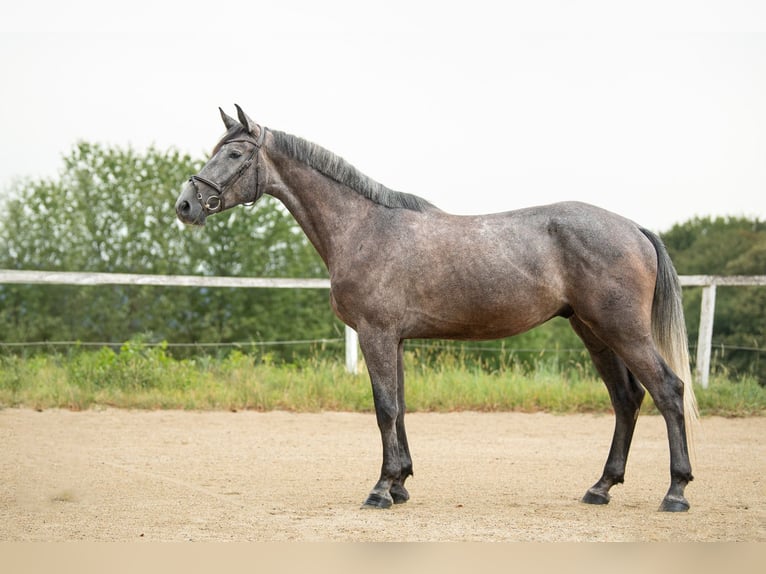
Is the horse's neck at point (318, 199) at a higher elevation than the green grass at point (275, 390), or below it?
higher

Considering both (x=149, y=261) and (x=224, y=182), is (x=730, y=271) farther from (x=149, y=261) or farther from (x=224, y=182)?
(x=224, y=182)

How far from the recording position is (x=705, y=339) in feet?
37.9

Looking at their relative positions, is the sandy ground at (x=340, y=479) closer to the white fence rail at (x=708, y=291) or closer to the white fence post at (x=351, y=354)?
the white fence post at (x=351, y=354)

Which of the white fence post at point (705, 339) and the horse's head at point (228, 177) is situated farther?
the white fence post at point (705, 339)

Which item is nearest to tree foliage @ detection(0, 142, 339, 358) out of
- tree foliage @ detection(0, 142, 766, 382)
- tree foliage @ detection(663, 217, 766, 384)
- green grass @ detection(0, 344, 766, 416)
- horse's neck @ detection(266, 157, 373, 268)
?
tree foliage @ detection(0, 142, 766, 382)

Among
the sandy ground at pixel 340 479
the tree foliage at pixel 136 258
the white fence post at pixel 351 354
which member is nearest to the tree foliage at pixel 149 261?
the tree foliage at pixel 136 258

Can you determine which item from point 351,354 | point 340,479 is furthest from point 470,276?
point 351,354

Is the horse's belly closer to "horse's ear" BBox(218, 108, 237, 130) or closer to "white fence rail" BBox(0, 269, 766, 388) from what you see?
"horse's ear" BBox(218, 108, 237, 130)

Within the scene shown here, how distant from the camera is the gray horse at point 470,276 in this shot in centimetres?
555

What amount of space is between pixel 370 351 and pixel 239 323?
13864 mm

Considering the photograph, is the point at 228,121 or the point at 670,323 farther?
the point at 228,121

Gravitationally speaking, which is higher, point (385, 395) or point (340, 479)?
point (385, 395)

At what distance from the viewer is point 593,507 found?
5.66 meters

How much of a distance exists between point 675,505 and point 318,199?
3.07 meters
